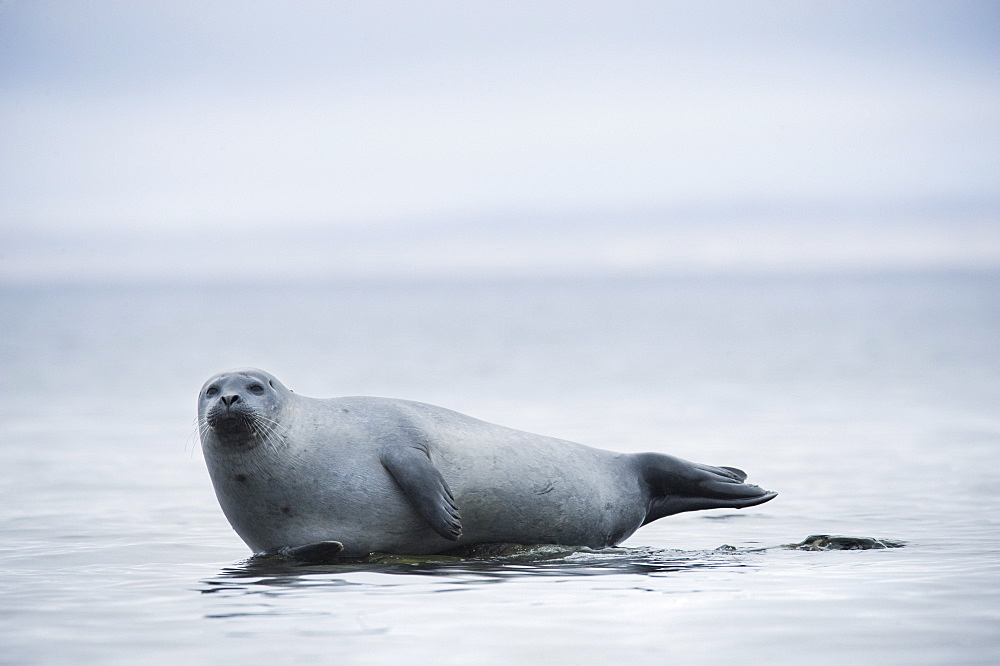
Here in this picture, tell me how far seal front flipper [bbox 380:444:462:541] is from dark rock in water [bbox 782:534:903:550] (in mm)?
2221

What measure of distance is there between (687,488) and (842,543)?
130cm

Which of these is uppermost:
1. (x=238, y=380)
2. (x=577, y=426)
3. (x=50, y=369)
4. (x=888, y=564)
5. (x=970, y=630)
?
(x=50, y=369)

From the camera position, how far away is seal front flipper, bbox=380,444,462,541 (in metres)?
8.91

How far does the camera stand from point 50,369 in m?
38.4

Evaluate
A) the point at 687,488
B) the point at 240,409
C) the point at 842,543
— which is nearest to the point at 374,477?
the point at 240,409

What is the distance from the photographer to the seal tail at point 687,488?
414 inches

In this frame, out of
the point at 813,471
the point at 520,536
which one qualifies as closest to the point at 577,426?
the point at 813,471

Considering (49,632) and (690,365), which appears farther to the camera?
(690,365)

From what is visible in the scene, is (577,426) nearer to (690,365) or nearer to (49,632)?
(49,632)

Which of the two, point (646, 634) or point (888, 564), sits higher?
point (888, 564)

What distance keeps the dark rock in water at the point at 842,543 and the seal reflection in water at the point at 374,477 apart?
4.39ft

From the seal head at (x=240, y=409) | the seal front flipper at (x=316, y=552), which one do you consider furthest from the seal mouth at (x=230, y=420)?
the seal front flipper at (x=316, y=552)

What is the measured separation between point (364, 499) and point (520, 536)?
1.07 metres

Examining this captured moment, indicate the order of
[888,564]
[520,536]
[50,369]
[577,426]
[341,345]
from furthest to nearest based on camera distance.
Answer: [341,345] → [50,369] → [577,426] → [520,536] → [888,564]
